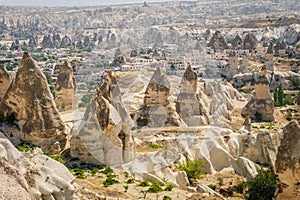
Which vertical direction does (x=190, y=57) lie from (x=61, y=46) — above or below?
above

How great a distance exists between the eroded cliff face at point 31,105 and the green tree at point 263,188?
198 inches

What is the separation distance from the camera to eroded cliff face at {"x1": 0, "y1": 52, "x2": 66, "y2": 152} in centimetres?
1152

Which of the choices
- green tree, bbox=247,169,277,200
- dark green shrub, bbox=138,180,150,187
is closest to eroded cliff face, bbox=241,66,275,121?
green tree, bbox=247,169,277,200

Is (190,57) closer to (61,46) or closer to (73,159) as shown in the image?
(73,159)

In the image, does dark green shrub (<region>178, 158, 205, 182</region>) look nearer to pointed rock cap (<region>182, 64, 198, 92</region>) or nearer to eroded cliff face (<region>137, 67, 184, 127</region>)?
eroded cliff face (<region>137, 67, 184, 127</region>)

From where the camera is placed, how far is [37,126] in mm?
11562

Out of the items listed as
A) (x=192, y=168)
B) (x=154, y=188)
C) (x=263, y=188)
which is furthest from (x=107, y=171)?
(x=263, y=188)

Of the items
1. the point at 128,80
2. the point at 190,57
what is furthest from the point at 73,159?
the point at 190,57

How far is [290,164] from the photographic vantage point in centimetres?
1012

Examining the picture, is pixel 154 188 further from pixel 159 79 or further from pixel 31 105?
pixel 159 79

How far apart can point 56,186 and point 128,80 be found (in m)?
12.9

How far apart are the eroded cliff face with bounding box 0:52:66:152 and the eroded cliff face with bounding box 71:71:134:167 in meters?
0.72

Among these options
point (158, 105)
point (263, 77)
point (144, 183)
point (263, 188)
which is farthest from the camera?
point (263, 77)

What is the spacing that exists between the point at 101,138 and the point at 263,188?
160 inches
